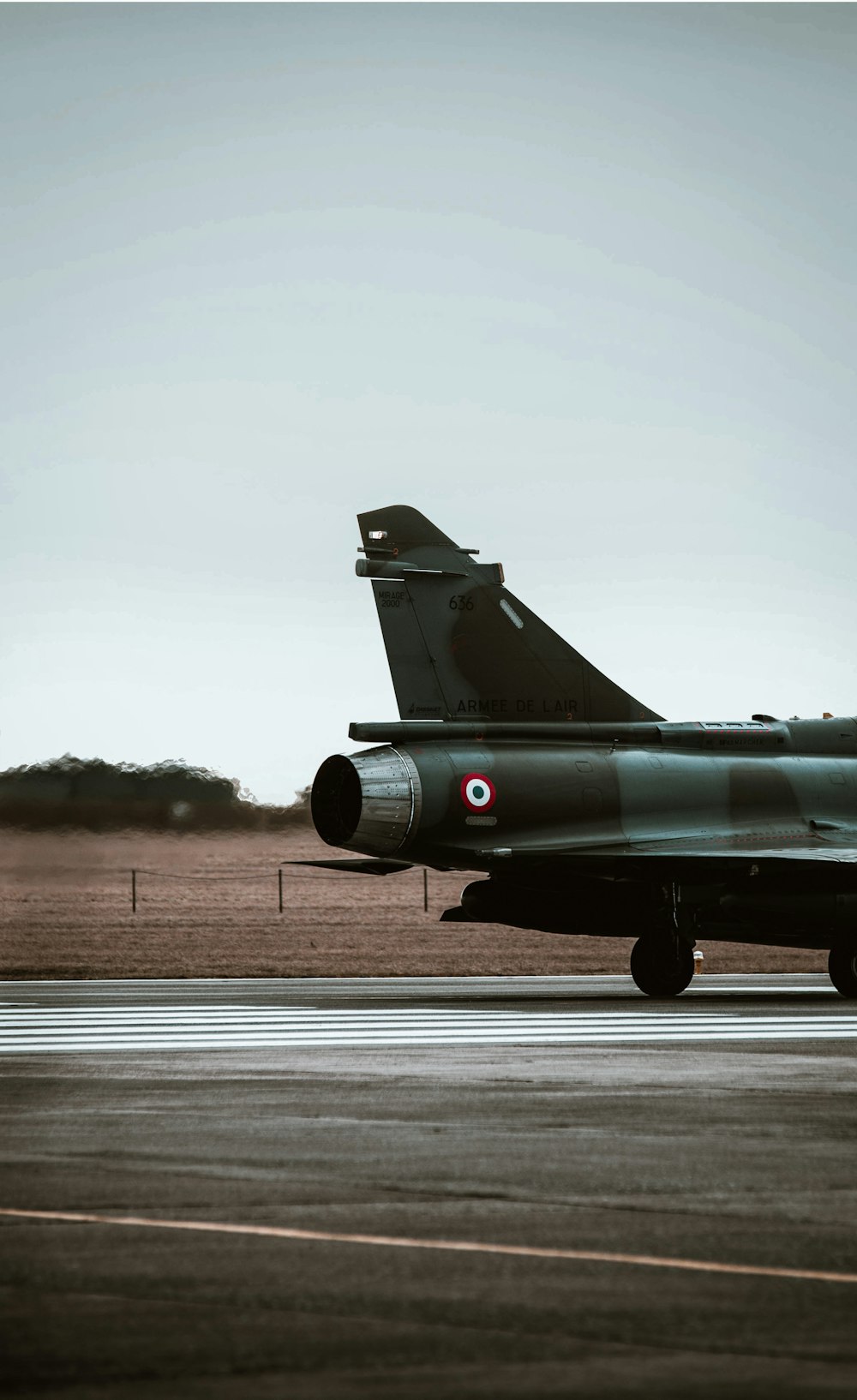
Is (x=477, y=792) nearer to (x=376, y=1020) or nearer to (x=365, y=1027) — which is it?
(x=376, y=1020)

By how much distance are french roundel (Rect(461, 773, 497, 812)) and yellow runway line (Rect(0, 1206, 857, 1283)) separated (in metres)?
14.0

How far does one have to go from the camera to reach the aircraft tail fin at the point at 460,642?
21.8 m

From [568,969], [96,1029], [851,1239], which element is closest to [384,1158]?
[851,1239]

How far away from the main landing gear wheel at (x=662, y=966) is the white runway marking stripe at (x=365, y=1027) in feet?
8.26

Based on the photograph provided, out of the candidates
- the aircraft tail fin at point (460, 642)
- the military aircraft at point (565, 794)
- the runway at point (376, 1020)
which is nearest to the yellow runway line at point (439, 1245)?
the runway at point (376, 1020)

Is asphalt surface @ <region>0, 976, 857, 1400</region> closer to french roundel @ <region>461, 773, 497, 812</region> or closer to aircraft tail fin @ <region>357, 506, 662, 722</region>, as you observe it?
french roundel @ <region>461, 773, 497, 812</region>

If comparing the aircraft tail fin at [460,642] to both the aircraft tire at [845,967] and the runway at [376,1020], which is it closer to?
the runway at [376,1020]

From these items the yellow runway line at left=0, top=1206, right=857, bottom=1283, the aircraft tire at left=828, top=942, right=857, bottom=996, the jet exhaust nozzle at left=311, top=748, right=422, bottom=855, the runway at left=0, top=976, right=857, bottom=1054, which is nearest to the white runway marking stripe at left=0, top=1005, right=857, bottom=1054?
the runway at left=0, top=976, right=857, bottom=1054

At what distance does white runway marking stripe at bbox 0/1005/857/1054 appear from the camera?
14.7m

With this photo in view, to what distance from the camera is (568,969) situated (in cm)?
2838

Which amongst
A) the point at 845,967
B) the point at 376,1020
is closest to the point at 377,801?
the point at 376,1020

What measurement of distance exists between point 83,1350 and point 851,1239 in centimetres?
279

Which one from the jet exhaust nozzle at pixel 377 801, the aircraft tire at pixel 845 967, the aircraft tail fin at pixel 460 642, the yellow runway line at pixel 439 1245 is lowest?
the aircraft tire at pixel 845 967

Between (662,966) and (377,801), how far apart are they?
4.22 m
